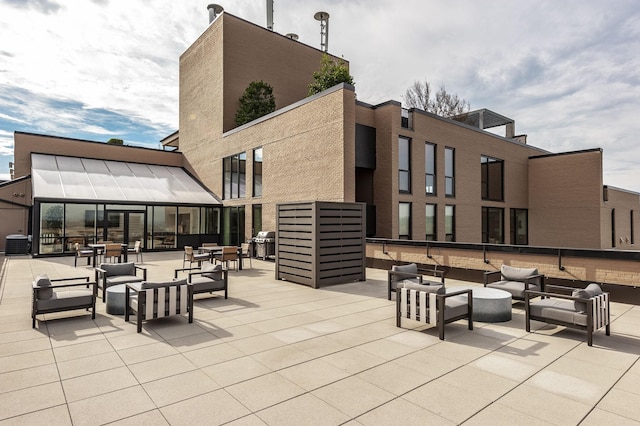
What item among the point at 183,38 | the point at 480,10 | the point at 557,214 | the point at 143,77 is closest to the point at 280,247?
the point at 480,10

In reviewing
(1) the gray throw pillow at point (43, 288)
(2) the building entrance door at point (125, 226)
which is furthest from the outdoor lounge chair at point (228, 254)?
(2) the building entrance door at point (125, 226)

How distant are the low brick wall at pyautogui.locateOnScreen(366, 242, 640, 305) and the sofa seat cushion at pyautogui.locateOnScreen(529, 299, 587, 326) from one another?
117 inches

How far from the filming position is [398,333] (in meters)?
5.72

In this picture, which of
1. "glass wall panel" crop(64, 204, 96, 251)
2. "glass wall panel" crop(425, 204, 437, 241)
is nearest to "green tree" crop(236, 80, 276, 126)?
"glass wall panel" crop(64, 204, 96, 251)

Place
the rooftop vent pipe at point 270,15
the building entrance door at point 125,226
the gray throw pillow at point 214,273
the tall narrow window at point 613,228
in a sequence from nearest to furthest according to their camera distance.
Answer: the gray throw pillow at point 214,273
the building entrance door at point 125,226
the tall narrow window at point 613,228
the rooftop vent pipe at point 270,15

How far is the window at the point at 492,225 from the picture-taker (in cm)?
2020

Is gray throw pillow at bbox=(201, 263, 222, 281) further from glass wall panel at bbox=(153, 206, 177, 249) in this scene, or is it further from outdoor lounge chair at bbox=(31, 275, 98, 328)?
glass wall panel at bbox=(153, 206, 177, 249)

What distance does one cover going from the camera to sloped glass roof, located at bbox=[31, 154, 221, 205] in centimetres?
1812

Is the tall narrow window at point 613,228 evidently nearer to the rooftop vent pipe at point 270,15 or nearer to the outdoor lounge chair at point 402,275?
the outdoor lounge chair at point 402,275

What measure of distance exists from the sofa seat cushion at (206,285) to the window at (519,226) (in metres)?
20.0

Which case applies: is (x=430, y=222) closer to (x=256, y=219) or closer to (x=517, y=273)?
(x=256, y=219)

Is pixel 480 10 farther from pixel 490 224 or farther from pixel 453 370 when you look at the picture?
pixel 490 224

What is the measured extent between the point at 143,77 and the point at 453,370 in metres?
22.7

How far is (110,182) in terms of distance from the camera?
20469 mm
